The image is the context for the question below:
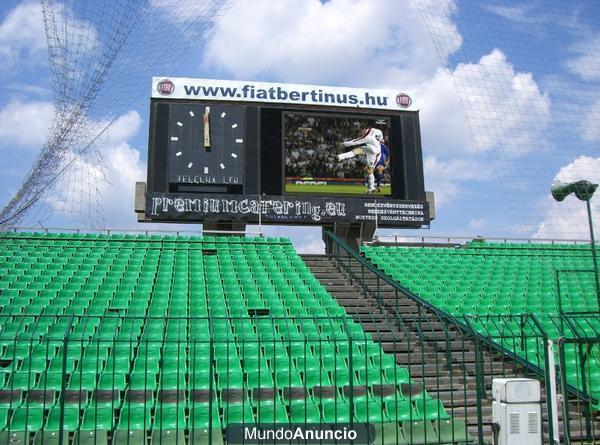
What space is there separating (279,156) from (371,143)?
347cm

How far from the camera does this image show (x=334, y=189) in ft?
69.9

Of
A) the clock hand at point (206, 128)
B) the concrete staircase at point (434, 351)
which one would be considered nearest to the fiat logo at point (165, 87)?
the clock hand at point (206, 128)

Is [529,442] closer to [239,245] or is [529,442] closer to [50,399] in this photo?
[50,399]

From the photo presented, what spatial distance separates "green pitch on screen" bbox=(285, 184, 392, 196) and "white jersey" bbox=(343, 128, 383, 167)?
102 cm

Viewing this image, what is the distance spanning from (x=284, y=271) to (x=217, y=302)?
3.74 metres

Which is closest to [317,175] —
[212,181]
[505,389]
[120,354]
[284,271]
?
[212,181]

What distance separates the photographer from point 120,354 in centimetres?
1052

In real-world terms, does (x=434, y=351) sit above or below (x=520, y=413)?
above

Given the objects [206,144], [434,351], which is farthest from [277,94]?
[434,351]

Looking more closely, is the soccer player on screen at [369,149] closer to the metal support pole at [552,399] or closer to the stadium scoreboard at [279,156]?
Result: the stadium scoreboard at [279,156]

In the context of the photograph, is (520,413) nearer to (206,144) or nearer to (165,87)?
(206,144)

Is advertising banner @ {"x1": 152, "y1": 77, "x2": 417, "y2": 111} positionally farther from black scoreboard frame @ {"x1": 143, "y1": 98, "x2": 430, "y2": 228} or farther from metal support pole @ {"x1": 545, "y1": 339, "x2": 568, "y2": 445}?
metal support pole @ {"x1": 545, "y1": 339, "x2": 568, "y2": 445}

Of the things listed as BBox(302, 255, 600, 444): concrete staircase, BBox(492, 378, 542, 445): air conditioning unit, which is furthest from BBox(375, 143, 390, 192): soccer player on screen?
BBox(492, 378, 542, 445): air conditioning unit

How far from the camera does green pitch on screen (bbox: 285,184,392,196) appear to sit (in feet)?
69.3
